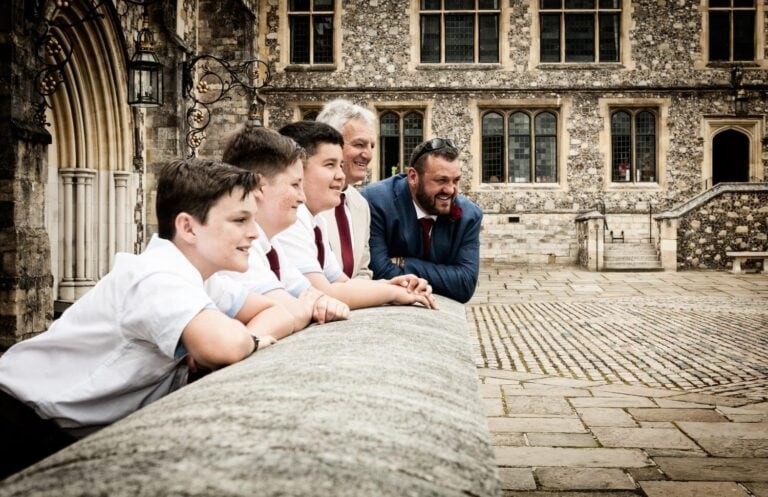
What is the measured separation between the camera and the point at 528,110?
876 inches

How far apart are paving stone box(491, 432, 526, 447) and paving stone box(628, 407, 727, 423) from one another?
3.07ft

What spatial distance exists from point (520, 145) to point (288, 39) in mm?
6694

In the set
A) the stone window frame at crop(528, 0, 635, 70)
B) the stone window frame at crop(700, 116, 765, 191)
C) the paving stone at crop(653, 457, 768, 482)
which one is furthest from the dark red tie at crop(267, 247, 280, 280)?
the stone window frame at crop(700, 116, 765, 191)

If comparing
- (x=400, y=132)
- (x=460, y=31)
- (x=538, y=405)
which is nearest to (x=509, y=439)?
(x=538, y=405)

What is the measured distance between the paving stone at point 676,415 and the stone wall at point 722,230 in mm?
15488

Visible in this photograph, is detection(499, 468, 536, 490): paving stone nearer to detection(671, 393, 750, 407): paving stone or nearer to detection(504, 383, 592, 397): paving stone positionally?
detection(504, 383, 592, 397): paving stone

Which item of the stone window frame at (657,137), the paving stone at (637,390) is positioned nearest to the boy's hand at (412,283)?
the paving stone at (637,390)

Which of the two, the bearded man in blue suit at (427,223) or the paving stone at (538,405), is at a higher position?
the bearded man in blue suit at (427,223)

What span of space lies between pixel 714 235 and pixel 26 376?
20107 mm

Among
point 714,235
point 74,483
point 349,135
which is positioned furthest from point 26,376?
point 714,235

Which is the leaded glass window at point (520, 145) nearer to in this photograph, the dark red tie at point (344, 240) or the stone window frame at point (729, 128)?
the stone window frame at point (729, 128)

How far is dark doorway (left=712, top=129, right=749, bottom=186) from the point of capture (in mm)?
22656

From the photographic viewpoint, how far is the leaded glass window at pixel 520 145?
→ 2225cm

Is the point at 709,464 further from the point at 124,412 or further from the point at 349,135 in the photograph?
the point at 124,412
